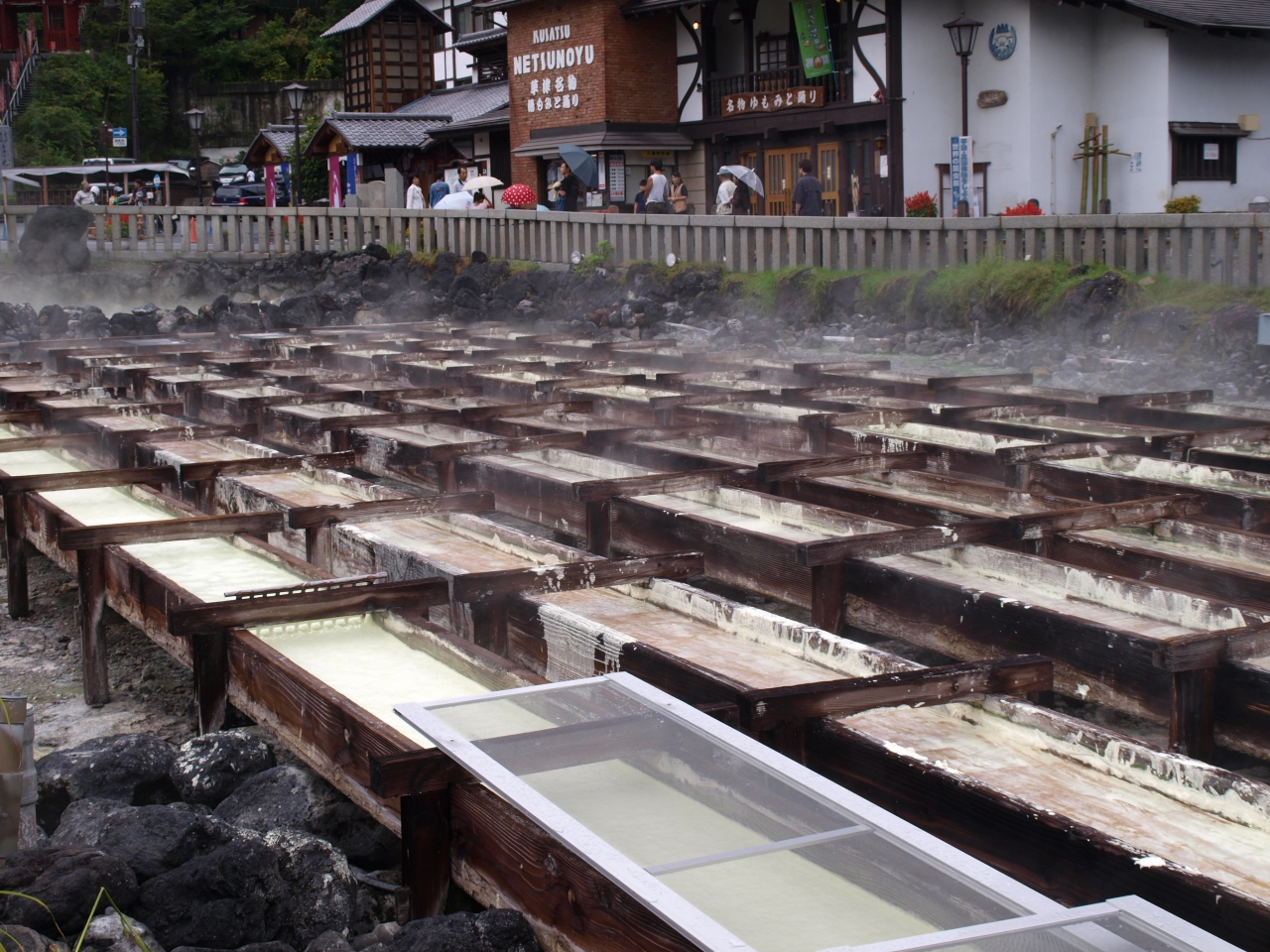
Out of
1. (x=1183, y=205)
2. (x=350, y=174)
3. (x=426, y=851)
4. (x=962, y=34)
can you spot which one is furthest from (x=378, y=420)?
(x=350, y=174)

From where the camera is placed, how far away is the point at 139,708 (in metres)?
5.16

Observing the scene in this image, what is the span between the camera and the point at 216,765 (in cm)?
386

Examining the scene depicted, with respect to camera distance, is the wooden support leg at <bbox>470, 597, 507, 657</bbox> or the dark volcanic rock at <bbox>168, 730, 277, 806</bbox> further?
the wooden support leg at <bbox>470, 597, 507, 657</bbox>

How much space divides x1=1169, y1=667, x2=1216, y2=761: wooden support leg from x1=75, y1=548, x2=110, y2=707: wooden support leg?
3.85 metres

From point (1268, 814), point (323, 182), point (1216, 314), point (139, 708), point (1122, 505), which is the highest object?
point (323, 182)

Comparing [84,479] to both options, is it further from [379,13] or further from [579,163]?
[379,13]

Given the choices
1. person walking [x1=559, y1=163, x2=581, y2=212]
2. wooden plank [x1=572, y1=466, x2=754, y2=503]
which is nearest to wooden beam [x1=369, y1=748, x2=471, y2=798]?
wooden plank [x1=572, y1=466, x2=754, y2=503]

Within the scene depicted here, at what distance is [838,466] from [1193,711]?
302 cm

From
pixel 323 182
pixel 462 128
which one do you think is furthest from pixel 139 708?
pixel 323 182

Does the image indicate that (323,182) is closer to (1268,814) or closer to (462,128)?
(462,128)

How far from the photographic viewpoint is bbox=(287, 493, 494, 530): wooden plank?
5.63 meters

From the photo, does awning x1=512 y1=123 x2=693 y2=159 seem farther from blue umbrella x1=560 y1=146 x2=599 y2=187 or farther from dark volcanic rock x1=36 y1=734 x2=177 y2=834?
dark volcanic rock x1=36 y1=734 x2=177 y2=834

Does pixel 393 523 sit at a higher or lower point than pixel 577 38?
lower

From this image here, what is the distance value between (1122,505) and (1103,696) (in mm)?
1540
